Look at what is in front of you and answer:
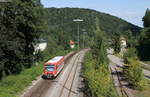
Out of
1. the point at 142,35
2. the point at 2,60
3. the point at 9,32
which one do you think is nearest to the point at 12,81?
the point at 2,60

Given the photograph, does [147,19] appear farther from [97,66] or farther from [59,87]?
[59,87]

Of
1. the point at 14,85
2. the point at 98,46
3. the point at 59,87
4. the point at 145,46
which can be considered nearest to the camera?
the point at 14,85

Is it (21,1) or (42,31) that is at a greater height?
(21,1)

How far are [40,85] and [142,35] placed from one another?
8910cm

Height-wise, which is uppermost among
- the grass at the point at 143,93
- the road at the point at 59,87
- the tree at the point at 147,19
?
the tree at the point at 147,19

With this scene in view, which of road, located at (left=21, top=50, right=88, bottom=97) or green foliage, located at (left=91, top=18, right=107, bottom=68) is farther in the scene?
green foliage, located at (left=91, top=18, right=107, bottom=68)

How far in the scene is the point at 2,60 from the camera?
162 feet

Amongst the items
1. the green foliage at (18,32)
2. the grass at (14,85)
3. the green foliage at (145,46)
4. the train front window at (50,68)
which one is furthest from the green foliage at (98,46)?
the green foliage at (145,46)

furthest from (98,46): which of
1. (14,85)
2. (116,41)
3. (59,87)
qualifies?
(116,41)

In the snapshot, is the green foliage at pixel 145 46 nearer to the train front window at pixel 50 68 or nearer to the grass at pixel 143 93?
the train front window at pixel 50 68

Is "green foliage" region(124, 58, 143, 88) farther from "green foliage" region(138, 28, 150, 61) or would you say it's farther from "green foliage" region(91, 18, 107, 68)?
"green foliage" region(138, 28, 150, 61)

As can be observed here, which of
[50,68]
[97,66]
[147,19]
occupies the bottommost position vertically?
[50,68]

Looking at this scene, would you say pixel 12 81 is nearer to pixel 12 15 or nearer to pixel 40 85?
pixel 40 85

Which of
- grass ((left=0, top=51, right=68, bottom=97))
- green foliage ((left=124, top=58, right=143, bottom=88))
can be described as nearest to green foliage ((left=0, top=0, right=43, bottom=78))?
grass ((left=0, top=51, right=68, bottom=97))
